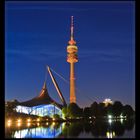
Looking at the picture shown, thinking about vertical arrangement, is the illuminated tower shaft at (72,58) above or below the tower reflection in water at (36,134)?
above

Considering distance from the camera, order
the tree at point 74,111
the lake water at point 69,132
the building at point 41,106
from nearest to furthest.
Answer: the lake water at point 69,132
the tree at point 74,111
the building at point 41,106

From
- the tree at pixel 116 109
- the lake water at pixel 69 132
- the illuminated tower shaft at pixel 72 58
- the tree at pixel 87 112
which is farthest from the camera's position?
the illuminated tower shaft at pixel 72 58

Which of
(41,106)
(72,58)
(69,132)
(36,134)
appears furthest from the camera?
(72,58)

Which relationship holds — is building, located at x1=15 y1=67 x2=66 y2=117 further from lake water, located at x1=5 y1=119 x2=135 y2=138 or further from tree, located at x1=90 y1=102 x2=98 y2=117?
lake water, located at x1=5 y1=119 x2=135 y2=138

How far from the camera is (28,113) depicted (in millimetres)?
18625

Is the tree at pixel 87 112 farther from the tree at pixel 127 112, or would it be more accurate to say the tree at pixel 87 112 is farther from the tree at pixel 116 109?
the tree at pixel 127 112

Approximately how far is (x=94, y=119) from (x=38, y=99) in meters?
4.17

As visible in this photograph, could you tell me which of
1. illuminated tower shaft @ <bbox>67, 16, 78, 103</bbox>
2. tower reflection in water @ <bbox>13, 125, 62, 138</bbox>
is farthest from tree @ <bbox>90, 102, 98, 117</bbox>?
tower reflection in water @ <bbox>13, 125, 62, 138</bbox>

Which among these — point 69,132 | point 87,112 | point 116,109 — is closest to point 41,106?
point 87,112

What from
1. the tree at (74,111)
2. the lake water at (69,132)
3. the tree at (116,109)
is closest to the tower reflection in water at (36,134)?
the lake water at (69,132)

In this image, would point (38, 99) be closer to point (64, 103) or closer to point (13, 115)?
point (64, 103)

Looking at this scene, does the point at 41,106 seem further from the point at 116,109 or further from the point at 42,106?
the point at 116,109

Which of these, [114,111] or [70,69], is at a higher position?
[70,69]
